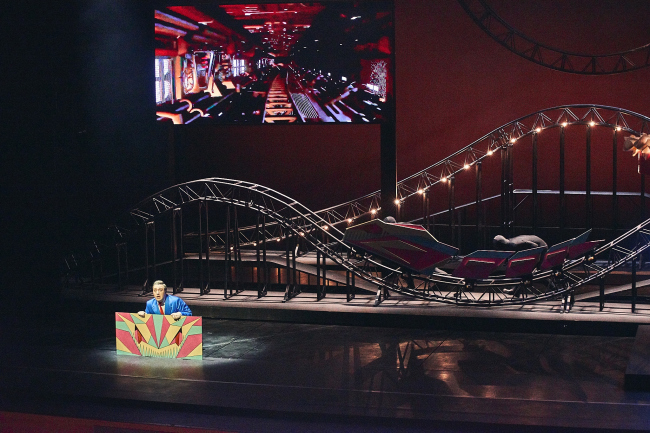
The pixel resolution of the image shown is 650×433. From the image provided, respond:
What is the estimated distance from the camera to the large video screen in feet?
32.6

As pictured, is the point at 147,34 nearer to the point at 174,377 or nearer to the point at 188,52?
the point at 188,52

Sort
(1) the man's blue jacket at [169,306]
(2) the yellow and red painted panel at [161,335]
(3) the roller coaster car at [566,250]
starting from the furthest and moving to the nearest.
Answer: (3) the roller coaster car at [566,250] < (1) the man's blue jacket at [169,306] < (2) the yellow and red painted panel at [161,335]

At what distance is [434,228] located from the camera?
46.0ft

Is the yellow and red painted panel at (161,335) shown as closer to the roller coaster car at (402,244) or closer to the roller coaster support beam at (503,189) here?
the roller coaster car at (402,244)

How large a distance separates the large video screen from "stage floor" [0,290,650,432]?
3189 millimetres

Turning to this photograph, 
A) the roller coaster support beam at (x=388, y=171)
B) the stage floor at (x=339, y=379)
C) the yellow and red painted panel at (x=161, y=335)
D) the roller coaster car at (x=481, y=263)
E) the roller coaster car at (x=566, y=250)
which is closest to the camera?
the stage floor at (x=339, y=379)

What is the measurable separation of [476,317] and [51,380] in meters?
4.79

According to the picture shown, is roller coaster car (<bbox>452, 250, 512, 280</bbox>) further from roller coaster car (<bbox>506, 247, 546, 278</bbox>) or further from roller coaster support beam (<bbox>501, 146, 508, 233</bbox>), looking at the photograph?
roller coaster support beam (<bbox>501, 146, 508, 233</bbox>)

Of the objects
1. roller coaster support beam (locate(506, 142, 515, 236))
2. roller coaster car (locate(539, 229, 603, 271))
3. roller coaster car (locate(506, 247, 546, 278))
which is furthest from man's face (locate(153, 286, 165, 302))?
roller coaster support beam (locate(506, 142, 515, 236))

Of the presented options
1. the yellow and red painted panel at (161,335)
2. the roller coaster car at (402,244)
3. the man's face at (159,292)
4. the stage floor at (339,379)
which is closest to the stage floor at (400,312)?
the stage floor at (339,379)

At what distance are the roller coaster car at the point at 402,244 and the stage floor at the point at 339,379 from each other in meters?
0.75

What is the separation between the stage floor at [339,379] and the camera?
5.69m

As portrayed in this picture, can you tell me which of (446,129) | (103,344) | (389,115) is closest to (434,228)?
(446,129)

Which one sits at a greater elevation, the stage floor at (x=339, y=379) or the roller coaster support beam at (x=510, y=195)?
the roller coaster support beam at (x=510, y=195)
